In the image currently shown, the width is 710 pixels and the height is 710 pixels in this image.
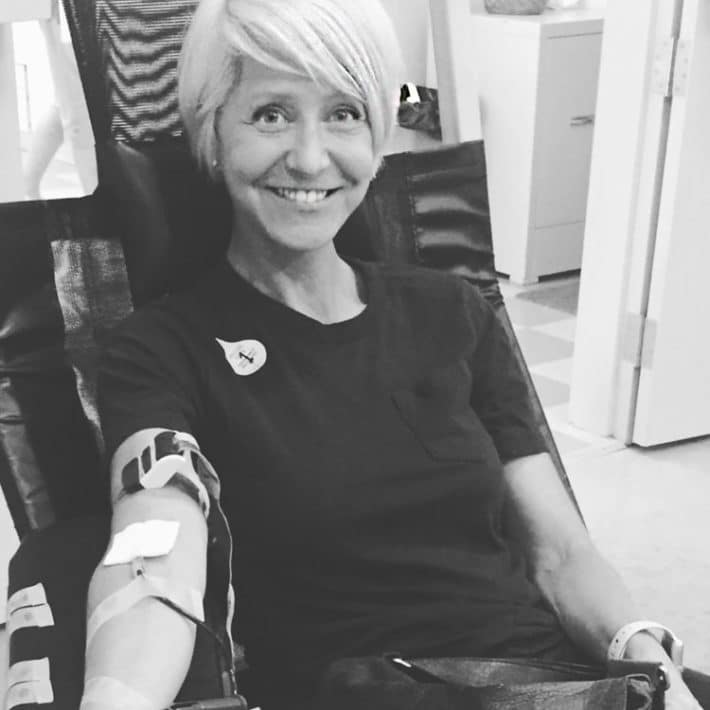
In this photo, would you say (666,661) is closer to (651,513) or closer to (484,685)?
(484,685)

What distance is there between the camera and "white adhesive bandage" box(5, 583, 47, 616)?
1183 millimetres

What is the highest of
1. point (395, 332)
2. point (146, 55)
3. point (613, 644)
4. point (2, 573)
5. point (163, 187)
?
point (146, 55)

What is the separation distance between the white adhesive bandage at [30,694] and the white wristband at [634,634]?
1.90 feet

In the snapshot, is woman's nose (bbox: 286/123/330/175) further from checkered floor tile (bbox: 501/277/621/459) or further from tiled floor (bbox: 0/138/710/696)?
checkered floor tile (bbox: 501/277/621/459)

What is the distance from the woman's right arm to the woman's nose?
328mm

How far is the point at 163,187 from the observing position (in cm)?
144

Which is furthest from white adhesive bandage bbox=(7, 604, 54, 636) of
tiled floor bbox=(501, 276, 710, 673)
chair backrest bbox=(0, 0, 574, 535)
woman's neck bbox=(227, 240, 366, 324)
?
tiled floor bbox=(501, 276, 710, 673)

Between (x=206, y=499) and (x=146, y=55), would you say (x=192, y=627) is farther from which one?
(x=146, y=55)

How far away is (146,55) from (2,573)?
3.66ft

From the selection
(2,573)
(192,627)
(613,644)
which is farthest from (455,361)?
(2,573)

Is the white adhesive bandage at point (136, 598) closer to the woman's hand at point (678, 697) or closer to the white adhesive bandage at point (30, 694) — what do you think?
the white adhesive bandage at point (30, 694)

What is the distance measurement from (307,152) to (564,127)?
2934 millimetres

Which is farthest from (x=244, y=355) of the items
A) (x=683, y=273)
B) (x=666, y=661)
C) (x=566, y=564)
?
(x=683, y=273)

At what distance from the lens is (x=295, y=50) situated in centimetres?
122
